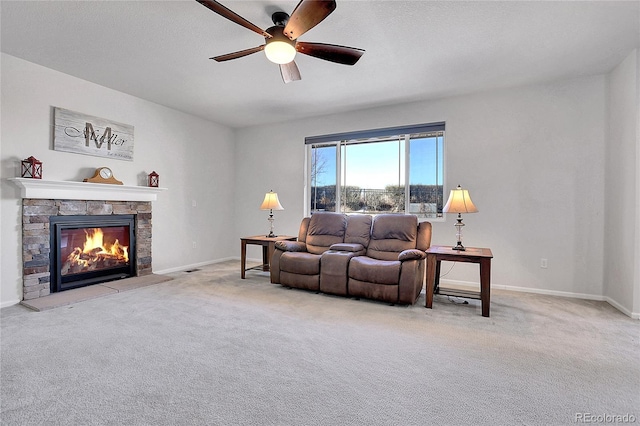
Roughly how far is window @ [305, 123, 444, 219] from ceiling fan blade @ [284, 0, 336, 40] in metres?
2.82

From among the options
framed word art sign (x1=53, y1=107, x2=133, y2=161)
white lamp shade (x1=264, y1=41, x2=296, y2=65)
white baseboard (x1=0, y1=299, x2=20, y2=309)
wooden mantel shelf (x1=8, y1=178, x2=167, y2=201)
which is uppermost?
white lamp shade (x1=264, y1=41, x2=296, y2=65)

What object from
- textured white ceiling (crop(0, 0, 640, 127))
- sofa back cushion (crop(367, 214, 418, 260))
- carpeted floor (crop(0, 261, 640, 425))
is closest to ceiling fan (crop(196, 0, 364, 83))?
textured white ceiling (crop(0, 0, 640, 127))

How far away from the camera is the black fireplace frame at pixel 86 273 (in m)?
3.61

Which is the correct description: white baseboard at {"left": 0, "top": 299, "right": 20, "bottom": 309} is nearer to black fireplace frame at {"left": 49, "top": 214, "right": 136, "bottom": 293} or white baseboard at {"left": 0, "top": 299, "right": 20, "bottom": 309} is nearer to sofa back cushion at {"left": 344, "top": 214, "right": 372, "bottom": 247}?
black fireplace frame at {"left": 49, "top": 214, "right": 136, "bottom": 293}

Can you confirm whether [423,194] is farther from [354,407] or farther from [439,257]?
[354,407]

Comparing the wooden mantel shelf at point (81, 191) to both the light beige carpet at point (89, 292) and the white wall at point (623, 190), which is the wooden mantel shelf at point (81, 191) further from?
the white wall at point (623, 190)

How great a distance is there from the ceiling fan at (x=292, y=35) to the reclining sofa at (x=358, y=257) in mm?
2070

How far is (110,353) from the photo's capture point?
7.07 feet

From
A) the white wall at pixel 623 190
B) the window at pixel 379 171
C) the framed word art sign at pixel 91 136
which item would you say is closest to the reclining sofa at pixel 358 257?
the window at pixel 379 171

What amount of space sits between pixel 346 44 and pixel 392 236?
2.27 metres

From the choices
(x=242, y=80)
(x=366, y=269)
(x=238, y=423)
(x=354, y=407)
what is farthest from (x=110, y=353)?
(x=242, y=80)

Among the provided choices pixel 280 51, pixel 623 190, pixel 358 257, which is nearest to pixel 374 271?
pixel 358 257

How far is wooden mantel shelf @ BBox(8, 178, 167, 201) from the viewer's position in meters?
3.34

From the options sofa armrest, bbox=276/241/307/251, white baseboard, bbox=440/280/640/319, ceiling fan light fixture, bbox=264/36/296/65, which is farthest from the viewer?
sofa armrest, bbox=276/241/307/251
